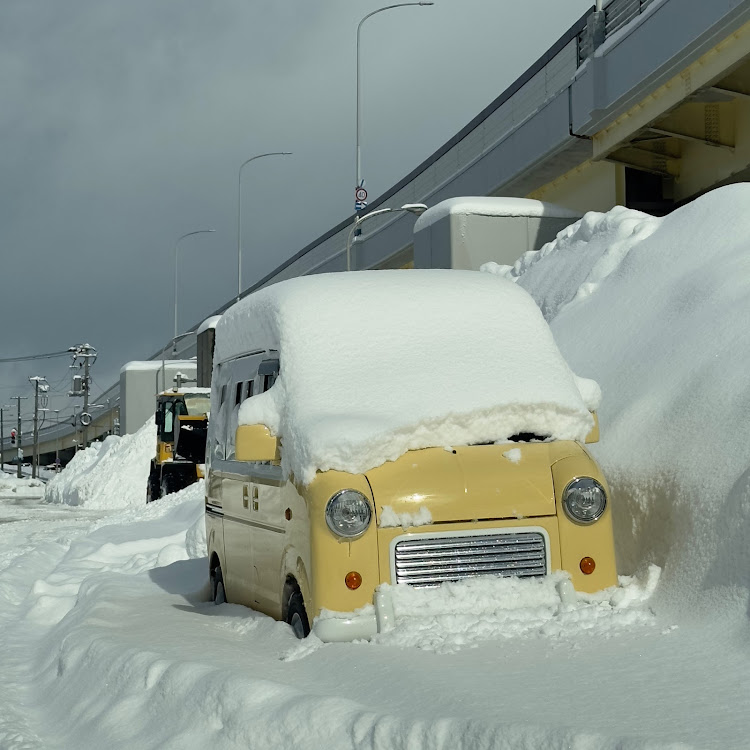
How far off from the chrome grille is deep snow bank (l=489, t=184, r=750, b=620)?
79 centimetres

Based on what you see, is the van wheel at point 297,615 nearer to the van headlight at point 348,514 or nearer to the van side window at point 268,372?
the van headlight at point 348,514

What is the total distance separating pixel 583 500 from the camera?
6.16m

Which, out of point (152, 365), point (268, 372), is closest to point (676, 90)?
point (268, 372)

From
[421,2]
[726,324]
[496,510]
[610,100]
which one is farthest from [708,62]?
[421,2]

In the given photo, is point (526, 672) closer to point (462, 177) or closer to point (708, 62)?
point (708, 62)

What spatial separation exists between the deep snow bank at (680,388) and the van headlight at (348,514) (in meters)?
1.58

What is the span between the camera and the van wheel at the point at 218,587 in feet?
27.9

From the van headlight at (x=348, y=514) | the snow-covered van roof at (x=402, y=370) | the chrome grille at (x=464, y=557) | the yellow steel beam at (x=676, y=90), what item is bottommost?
the chrome grille at (x=464, y=557)

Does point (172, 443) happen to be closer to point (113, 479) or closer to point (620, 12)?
point (113, 479)

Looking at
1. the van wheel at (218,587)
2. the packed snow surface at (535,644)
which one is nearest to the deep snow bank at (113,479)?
the packed snow surface at (535,644)

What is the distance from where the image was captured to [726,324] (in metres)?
8.48

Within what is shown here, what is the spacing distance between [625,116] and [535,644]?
1667cm

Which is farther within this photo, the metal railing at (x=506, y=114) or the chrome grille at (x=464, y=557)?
the metal railing at (x=506, y=114)

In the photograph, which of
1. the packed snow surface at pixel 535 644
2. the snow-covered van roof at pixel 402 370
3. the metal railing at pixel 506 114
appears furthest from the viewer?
the metal railing at pixel 506 114
